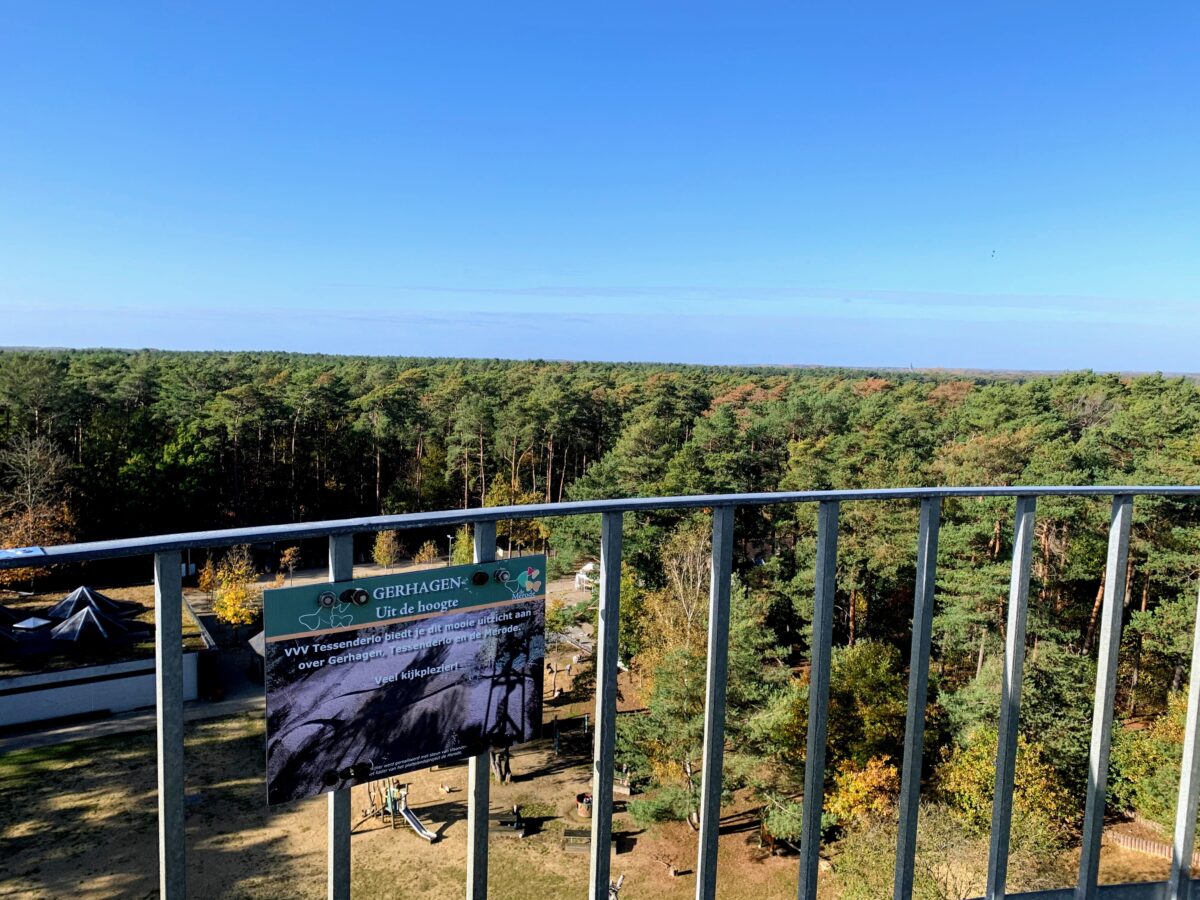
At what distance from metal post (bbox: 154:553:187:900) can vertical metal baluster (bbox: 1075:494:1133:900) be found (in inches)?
102

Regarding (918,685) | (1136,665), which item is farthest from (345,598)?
(1136,665)

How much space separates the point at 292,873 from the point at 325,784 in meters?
11.9

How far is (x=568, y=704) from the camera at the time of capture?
61.9 feet

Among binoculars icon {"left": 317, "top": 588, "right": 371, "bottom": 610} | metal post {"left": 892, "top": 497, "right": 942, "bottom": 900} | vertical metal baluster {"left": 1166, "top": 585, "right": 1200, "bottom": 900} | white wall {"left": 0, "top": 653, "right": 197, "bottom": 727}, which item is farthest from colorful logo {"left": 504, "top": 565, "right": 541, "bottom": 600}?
white wall {"left": 0, "top": 653, "right": 197, "bottom": 727}

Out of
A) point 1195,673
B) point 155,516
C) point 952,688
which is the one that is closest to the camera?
point 1195,673

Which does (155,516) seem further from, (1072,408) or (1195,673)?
(1072,408)

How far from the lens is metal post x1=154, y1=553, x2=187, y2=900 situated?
1.45m

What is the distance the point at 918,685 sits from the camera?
7.48 feet

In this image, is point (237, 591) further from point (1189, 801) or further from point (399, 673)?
point (1189, 801)

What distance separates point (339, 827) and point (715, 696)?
0.95 m

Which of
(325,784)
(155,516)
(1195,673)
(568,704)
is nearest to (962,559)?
(568,704)

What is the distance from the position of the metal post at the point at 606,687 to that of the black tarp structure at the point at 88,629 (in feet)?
66.1

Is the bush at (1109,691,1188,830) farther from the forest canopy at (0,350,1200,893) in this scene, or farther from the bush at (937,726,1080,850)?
the bush at (937,726,1080,850)

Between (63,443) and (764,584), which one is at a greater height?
(63,443)
